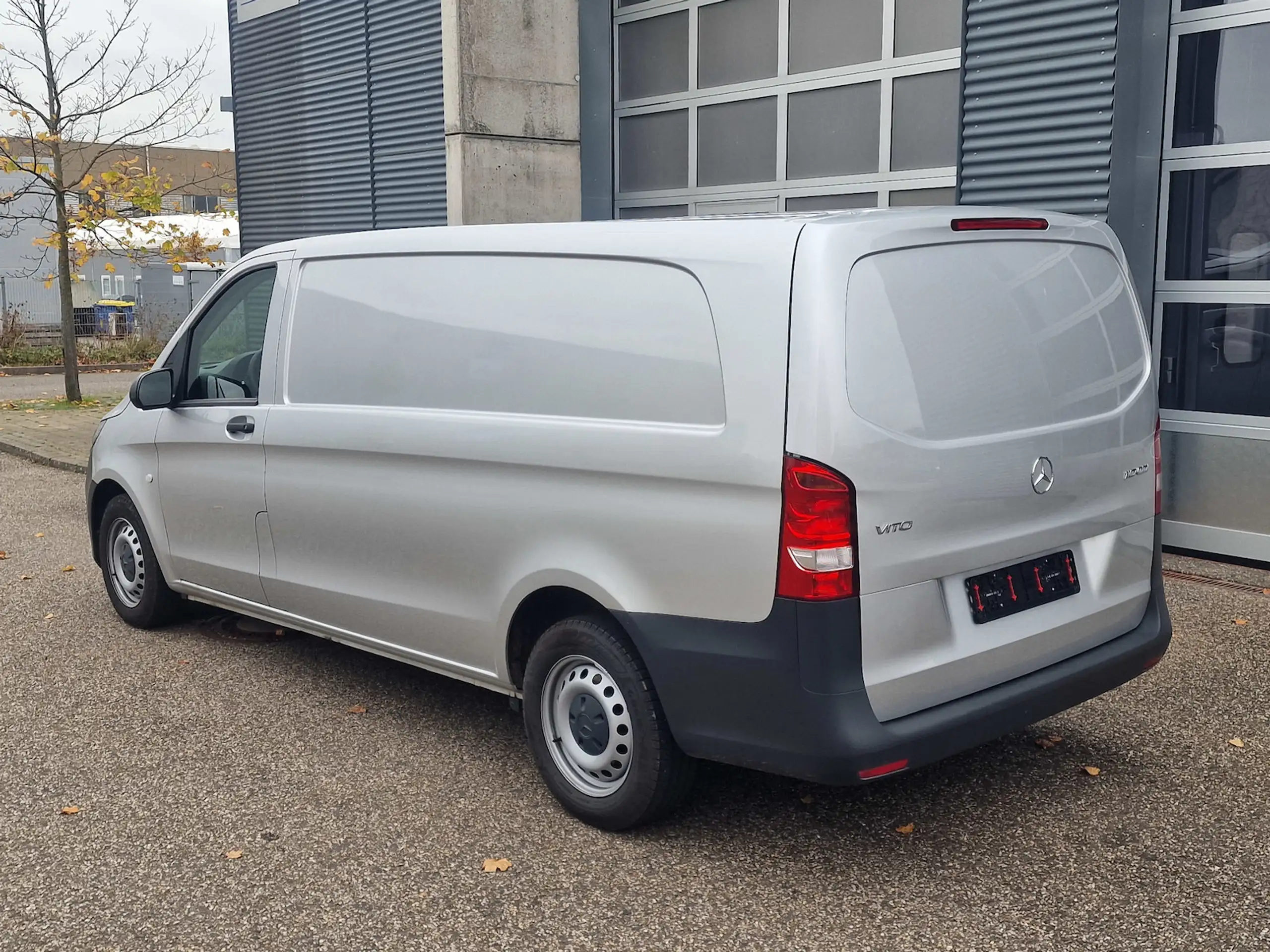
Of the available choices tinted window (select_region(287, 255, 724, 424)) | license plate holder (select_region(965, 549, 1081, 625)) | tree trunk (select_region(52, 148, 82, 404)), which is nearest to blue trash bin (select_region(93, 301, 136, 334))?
tree trunk (select_region(52, 148, 82, 404))

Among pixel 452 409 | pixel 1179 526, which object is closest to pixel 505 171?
pixel 1179 526

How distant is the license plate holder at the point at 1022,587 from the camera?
3.57m

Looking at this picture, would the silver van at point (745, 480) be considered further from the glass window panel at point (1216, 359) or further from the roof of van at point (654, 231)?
the glass window panel at point (1216, 359)

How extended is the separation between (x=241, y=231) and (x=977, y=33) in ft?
35.6

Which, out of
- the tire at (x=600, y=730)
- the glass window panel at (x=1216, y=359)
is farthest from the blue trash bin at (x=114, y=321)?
the tire at (x=600, y=730)

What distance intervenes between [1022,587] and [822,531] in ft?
2.56

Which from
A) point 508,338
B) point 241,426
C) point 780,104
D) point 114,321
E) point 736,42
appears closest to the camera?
point 508,338

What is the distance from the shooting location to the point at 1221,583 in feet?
22.4

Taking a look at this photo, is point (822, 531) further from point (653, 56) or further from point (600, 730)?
point (653, 56)

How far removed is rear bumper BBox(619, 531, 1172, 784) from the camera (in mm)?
3289

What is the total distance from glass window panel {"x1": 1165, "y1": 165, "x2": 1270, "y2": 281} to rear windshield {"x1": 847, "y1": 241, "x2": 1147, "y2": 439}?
3607 mm

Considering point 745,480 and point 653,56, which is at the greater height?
point 653,56

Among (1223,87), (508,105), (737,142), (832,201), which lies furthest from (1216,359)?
(508,105)

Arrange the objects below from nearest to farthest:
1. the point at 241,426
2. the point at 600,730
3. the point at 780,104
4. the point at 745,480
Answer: the point at 745,480, the point at 600,730, the point at 241,426, the point at 780,104
